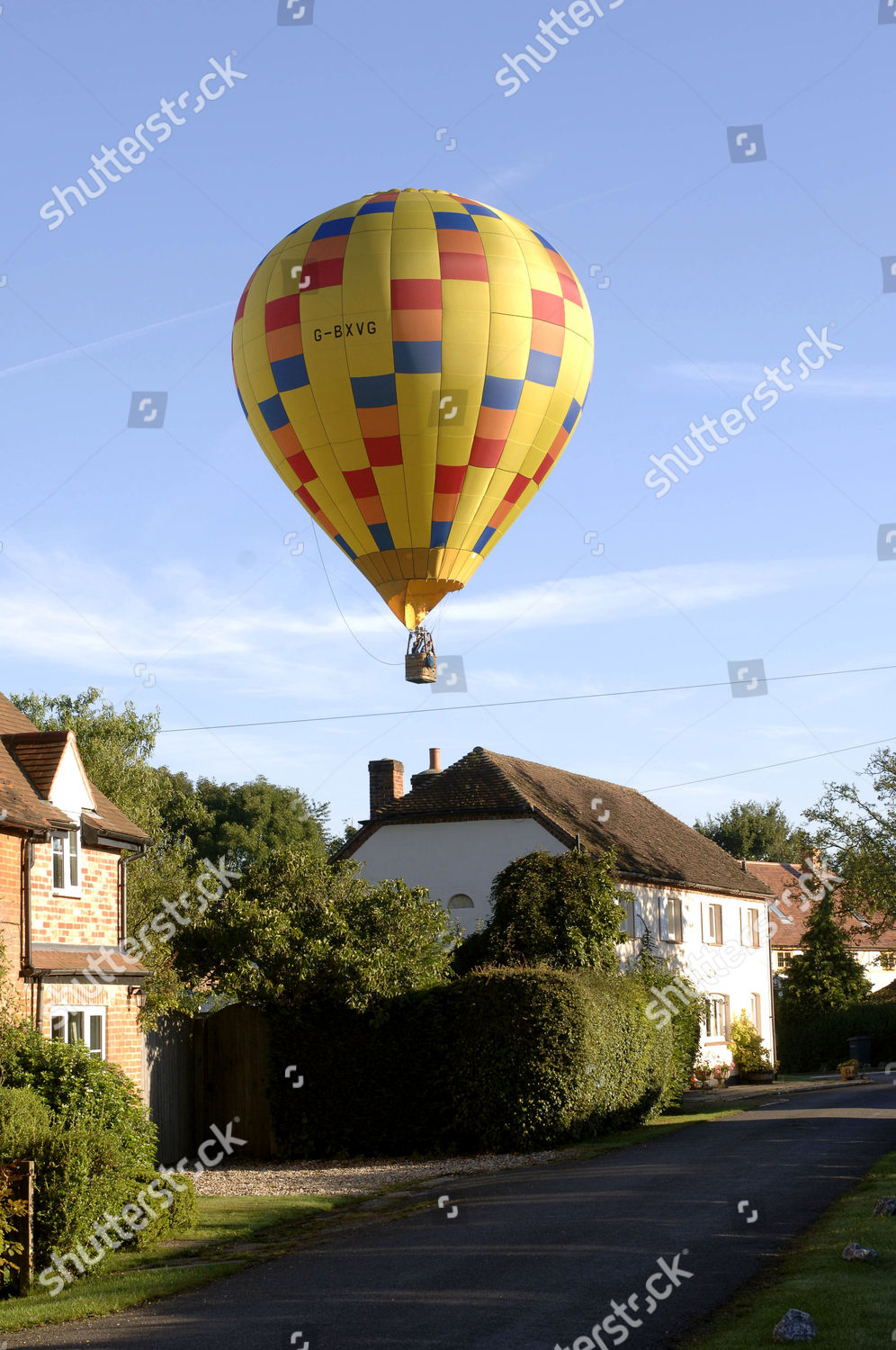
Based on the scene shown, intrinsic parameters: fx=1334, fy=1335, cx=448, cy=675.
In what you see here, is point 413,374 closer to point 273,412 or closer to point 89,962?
point 273,412

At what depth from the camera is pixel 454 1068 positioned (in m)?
23.3

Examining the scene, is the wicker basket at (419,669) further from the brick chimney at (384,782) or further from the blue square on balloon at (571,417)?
the brick chimney at (384,782)

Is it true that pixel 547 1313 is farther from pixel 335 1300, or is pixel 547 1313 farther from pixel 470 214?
pixel 470 214

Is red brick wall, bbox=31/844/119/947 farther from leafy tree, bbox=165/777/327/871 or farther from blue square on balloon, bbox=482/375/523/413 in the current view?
leafy tree, bbox=165/777/327/871

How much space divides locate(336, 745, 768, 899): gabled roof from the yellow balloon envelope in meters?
12.2

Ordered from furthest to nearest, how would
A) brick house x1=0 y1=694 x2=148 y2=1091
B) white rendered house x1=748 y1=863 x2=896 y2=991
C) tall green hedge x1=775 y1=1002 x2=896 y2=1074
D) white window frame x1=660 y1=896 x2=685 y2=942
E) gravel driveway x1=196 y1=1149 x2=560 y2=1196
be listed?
white rendered house x1=748 y1=863 x2=896 y2=991 → tall green hedge x1=775 y1=1002 x2=896 y2=1074 → white window frame x1=660 y1=896 x2=685 y2=942 → gravel driveway x1=196 y1=1149 x2=560 y2=1196 → brick house x1=0 y1=694 x2=148 y2=1091

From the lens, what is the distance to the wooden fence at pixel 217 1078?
2322 cm

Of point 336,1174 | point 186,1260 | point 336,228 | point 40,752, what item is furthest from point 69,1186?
point 336,228

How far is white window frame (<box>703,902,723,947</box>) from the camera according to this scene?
4297 centimetres

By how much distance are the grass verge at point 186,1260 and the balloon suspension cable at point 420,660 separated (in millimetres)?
9482

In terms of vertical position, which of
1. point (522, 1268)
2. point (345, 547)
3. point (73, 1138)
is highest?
point (345, 547)

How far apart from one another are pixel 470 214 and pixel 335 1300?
17.8 metres

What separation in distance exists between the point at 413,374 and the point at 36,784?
8.99m

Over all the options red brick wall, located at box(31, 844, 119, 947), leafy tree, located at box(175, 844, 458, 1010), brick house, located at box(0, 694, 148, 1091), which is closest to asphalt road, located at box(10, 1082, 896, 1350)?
leafy tree, located at box(175, 844, 458, 1010)
